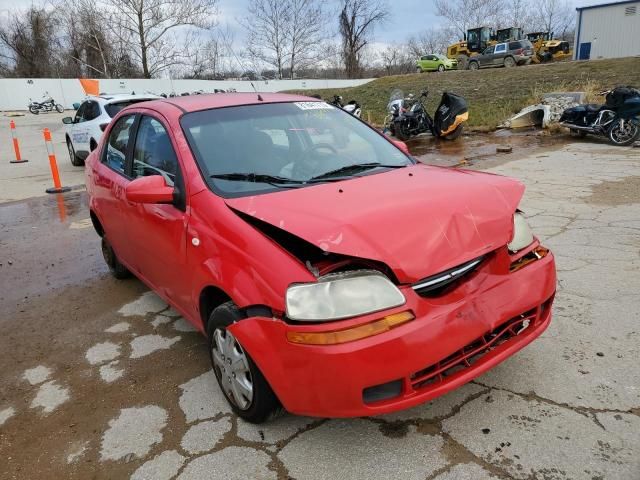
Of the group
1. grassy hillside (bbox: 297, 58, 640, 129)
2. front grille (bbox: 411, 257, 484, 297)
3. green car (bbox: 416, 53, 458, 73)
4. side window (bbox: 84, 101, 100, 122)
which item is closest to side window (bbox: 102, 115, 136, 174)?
front grille (bbox: 411, 257, 484, 297)

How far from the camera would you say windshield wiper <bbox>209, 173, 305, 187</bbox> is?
2.77m

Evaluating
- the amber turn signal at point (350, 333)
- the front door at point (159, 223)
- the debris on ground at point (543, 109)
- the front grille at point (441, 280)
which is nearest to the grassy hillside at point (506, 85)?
the debris on ground at point (543, 109)

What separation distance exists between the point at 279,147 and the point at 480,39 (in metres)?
39.5

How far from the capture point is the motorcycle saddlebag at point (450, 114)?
41.8 feet

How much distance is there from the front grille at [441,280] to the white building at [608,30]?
113ft

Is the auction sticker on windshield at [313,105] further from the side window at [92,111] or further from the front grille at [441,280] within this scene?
the side window at [92,111]

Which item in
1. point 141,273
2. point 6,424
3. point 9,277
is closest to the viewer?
point 6,424

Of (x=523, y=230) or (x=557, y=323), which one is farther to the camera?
(x=557, y=323)

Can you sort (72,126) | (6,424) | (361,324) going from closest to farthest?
(361,324), (6,424), (72,126)

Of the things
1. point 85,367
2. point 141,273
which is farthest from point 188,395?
point 141,273

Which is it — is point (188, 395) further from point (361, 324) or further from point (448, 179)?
point (448, 179)

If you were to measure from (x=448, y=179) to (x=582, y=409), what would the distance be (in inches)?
53.1

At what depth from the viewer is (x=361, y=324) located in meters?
1.99

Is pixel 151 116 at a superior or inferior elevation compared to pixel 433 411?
superior
